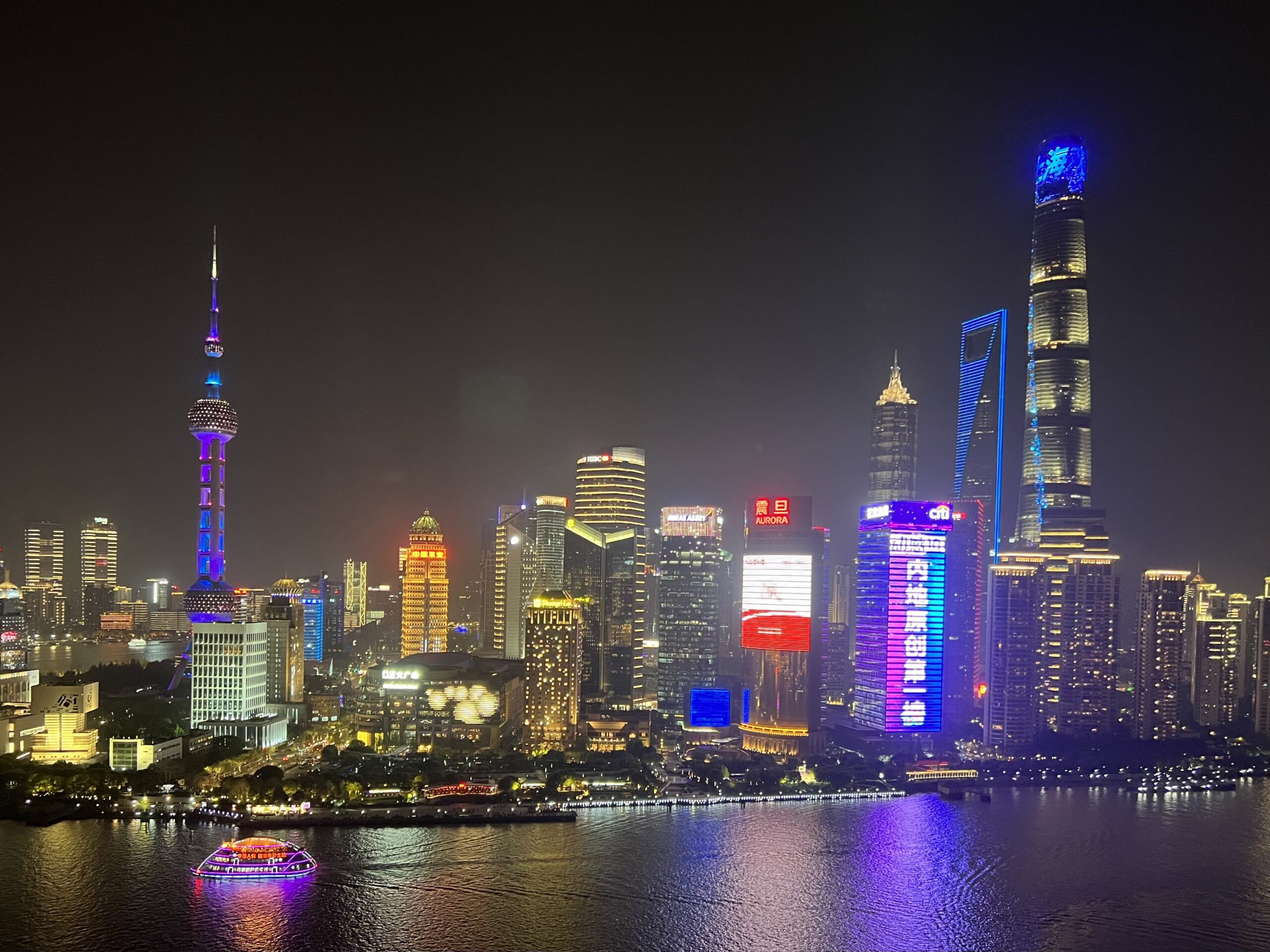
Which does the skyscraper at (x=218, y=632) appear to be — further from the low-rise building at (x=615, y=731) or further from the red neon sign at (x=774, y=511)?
the red neon sign at (x=774, y=511)

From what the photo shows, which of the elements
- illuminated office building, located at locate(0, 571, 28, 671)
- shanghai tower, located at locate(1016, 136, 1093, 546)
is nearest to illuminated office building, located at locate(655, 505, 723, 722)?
shanghai tower, located at locate(1016, 136, 1093, 546)

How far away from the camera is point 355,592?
45.6 meters

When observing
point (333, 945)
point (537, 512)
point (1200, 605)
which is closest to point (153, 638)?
point (537, 512)

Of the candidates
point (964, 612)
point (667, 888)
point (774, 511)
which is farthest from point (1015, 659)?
point (667, 888)

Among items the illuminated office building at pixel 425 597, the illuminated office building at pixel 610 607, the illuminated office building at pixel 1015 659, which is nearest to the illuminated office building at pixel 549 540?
the illuminated office building at pixel 610 607

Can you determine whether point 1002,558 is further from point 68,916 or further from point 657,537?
point 68,916

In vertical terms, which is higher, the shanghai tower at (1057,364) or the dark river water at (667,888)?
the shanghai tower at (1057,364)

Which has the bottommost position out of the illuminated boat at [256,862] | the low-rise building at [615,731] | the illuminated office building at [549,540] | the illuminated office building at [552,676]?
the low-rise building at [615,731]

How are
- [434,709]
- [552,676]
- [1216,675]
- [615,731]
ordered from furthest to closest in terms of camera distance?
[1216,675] < [615,731] < [552,676] < [434,709]

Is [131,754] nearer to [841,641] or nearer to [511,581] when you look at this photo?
[511,581]

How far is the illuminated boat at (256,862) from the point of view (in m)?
11.3

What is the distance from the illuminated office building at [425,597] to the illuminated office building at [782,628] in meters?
13.5

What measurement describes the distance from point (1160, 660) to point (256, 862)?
18381mm

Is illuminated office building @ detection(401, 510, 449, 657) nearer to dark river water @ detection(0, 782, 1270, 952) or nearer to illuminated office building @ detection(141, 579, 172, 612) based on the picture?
illuminated office building @ detection(141, 579, 172, 612)
